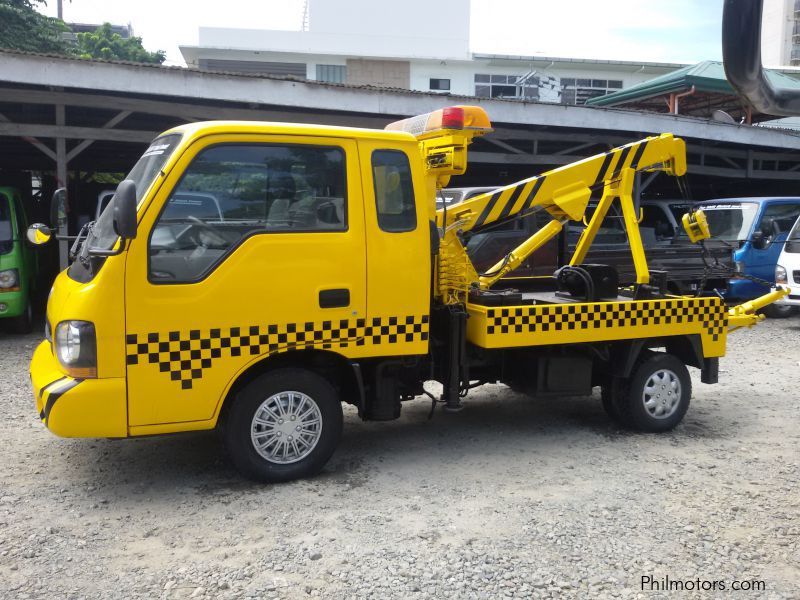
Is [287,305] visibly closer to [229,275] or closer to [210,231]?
[229,275]

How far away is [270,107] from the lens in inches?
428

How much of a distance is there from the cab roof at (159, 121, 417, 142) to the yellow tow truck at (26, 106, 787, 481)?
0.5 inches

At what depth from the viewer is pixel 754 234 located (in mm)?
10930

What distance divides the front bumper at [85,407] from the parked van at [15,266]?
557cm

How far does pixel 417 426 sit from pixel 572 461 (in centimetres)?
133

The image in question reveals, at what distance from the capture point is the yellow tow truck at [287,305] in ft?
13.2

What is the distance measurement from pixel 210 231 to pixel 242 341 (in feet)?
2.15

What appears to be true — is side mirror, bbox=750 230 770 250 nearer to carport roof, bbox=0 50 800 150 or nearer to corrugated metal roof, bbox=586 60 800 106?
carport roof, bbox=0 50 800 150

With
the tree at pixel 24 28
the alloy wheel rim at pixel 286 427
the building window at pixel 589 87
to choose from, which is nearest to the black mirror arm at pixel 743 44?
the alloy wheel rim at pixel 286 427

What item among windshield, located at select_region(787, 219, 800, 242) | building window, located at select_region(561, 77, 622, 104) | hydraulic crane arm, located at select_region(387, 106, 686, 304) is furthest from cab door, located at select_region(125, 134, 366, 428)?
building window, located at select_region(561, 77, 622, 104)

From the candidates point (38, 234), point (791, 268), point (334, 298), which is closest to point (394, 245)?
point (334, 298)

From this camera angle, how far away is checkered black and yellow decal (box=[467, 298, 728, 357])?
497 centimetres

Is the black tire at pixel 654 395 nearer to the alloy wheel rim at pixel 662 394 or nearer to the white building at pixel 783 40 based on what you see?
the alloy wheel rim at pixel 662 394

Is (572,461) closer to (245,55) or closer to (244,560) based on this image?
(244,560)
